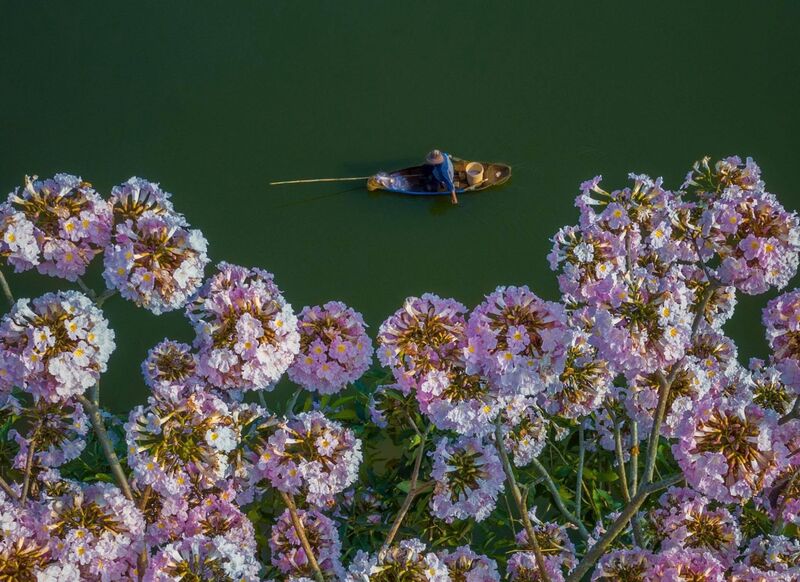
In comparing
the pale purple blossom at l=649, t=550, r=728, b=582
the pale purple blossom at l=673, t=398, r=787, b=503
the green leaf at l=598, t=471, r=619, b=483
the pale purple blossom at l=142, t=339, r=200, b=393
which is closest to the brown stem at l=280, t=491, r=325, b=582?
the pale purple blossom at l=142, t=339, r=200, b=393

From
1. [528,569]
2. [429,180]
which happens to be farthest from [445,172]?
[528,569]

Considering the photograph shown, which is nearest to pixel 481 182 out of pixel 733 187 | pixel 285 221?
pixel 285 221

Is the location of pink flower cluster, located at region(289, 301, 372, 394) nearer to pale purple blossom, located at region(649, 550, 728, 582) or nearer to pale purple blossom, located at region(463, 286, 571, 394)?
pale purple blossom, located at region(463, 286, 571, 394)

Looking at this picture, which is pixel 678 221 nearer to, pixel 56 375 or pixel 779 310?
pixel 779 310

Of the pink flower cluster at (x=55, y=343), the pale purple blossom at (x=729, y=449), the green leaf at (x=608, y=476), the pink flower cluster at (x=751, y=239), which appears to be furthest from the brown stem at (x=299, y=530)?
the green leaf at (x=608, y=476)

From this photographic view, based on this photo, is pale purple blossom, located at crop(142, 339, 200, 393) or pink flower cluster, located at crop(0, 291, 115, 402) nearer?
pink flower cluster, located at crop(0, 291, 115, 402)

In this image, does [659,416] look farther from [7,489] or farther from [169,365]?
[7,489]

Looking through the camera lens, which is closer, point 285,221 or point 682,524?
point 682,524
